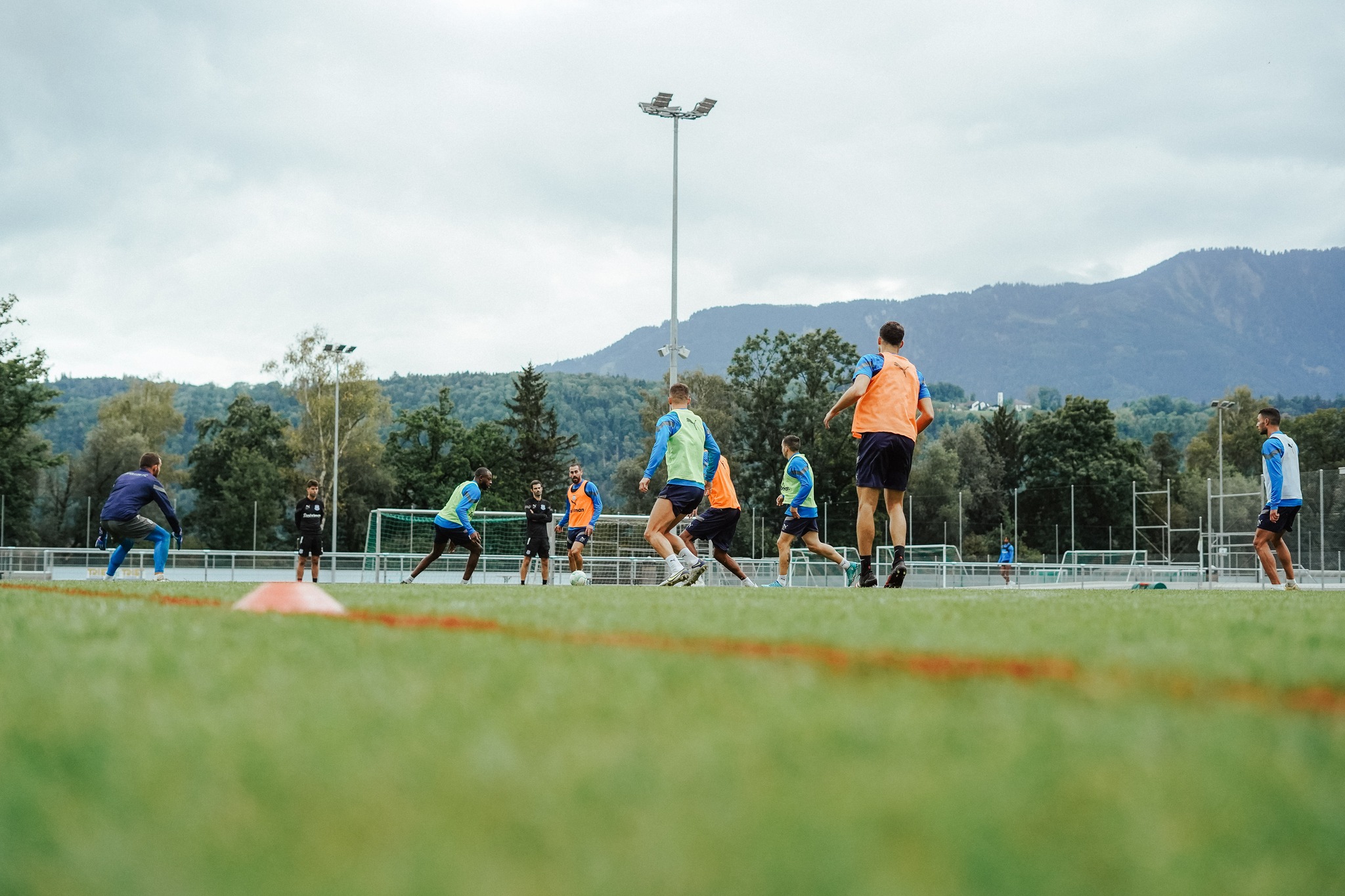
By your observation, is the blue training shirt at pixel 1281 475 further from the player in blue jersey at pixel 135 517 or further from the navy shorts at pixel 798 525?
the player in blue jersey at pixel 135 517

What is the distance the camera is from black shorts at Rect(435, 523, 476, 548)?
1738 cm

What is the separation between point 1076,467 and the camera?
233ft

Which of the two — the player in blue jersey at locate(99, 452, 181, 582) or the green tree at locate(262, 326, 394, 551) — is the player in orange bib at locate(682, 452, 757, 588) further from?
the green tree at locate(262, 326, 394, 551)

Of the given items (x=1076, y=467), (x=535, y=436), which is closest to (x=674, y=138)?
(x=535, y=436)

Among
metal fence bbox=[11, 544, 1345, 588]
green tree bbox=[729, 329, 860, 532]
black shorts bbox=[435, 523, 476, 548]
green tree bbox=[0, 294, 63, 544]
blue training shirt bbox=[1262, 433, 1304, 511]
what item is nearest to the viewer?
blue training shirt bbox=[1262, 433, 1304, 511]

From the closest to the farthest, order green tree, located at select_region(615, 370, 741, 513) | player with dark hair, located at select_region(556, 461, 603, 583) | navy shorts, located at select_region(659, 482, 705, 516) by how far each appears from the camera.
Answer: navy shorts, located at select_region(659, 482, 705, 516)
player with dark hair, located at select_region(556, 461, 603, 583)
green tree, located at select_region(615, 370, 741, 513)

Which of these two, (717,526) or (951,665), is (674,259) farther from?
(951,665)

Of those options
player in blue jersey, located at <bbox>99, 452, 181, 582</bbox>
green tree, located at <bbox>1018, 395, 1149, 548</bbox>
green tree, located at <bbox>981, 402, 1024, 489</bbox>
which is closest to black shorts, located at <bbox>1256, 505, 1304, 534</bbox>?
player in blue jersey, located at <bbox>99, 452, 181, 582</bbox>

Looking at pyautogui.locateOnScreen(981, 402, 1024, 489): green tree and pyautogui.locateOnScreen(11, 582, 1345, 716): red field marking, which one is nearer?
pyautogui.locateOnScreen(11, 582, 1345, 716): red field marking

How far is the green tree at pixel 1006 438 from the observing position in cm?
7806

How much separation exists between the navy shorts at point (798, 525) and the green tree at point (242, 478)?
50.0 m

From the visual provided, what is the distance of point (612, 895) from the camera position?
114 cm

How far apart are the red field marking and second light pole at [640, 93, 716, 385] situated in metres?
25.4

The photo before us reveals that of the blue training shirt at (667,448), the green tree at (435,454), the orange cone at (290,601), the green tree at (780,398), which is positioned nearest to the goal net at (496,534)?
the blue training shirt at (667,448)
